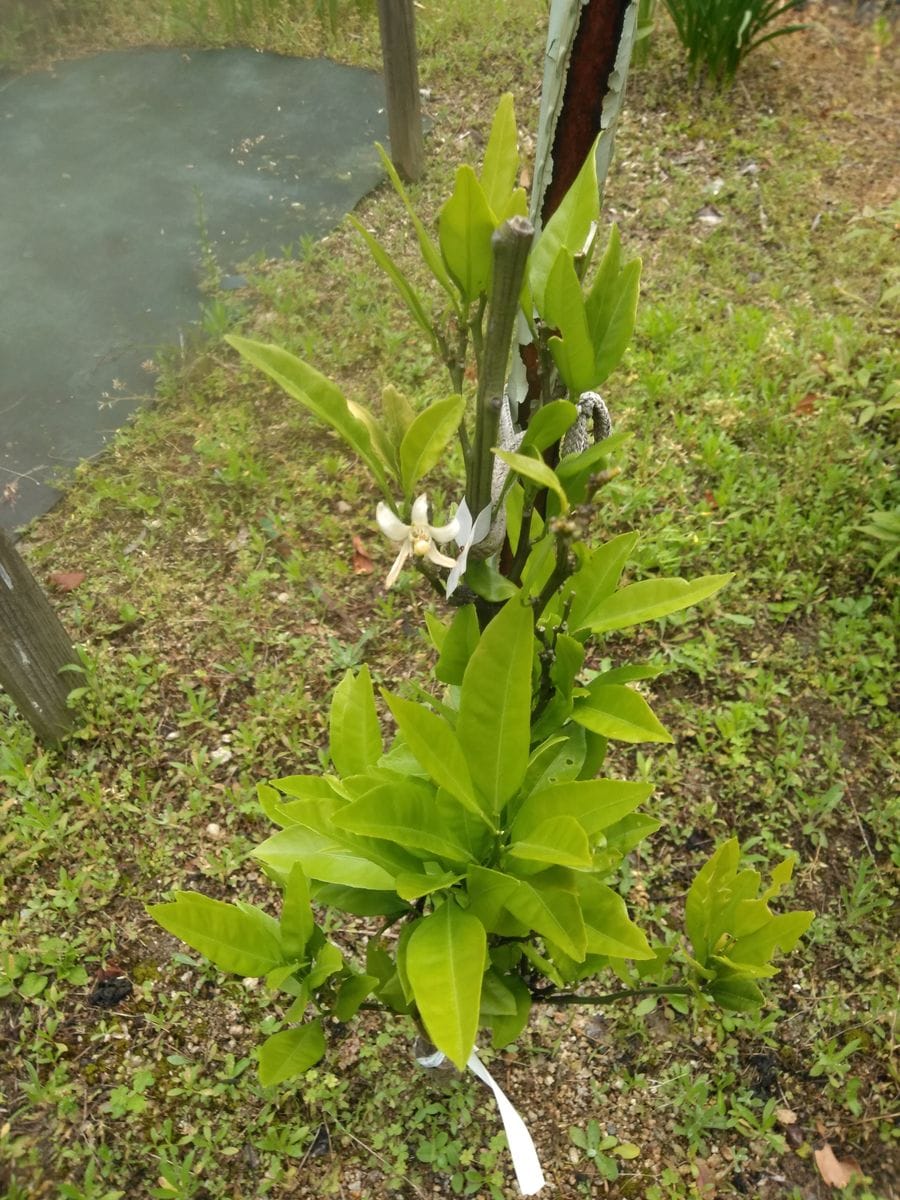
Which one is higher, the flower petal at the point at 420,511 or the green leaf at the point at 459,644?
the flower petal at the point at 420,511

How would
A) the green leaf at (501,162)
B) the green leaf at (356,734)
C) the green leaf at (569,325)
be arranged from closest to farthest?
the green leaf at (569,325)
the green leaf at (501,162)
the green leaf at (356,734)

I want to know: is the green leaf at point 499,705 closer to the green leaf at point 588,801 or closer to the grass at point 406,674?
the green leaf at point 588,801

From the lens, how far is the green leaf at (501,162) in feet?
2.86

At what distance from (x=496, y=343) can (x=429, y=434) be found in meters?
0.10

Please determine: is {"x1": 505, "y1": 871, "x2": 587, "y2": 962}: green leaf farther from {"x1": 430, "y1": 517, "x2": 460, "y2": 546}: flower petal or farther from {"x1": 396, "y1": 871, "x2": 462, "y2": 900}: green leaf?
{"x1": 430, "y1": 517, "x2": 460, "y2": 546}: flower petal

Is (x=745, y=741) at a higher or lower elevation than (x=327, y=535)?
lower

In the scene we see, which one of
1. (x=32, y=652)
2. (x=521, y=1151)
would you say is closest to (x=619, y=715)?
(x=521, y=1151)

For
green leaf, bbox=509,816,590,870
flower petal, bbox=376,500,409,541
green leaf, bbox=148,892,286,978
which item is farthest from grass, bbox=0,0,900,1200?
flower petal, bbox=376,500,409,541

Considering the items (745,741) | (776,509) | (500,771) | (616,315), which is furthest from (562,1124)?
(776,509)

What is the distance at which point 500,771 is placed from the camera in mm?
980

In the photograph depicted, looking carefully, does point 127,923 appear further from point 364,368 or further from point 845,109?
point 845,109

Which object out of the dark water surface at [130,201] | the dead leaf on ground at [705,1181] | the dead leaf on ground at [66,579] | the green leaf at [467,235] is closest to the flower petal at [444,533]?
the green leaf at [467,235]

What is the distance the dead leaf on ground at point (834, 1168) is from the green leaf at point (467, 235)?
1.70 m

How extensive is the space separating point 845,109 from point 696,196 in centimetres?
117
